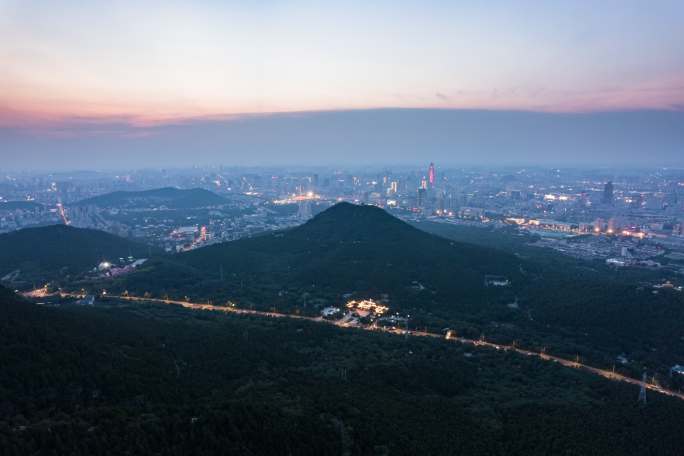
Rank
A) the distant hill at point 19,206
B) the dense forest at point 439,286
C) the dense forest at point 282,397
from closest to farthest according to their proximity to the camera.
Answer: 1. the dense forest at point 282,397
2. the dense forest at point 439,286
3. the distant hill at point 19,206

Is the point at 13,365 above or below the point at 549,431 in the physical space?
above

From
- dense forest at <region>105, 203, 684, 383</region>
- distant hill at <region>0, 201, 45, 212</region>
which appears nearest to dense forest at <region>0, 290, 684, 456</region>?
dense forest at <region>105, 203, 684, 383</region>

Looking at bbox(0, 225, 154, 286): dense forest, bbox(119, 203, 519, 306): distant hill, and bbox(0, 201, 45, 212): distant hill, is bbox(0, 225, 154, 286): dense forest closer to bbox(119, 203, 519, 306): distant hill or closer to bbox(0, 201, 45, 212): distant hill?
bbox(119, 203, 519, 306): distant hill

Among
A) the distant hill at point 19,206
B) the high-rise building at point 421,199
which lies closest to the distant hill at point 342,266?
the high-rise building at point 421,199

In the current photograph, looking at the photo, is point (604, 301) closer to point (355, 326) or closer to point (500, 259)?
point (500, 259)

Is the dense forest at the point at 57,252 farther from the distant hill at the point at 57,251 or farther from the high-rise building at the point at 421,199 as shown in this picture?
the high-rise building at the point at 421,199

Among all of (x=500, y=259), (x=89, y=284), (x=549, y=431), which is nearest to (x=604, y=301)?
(x=500, y=259)
